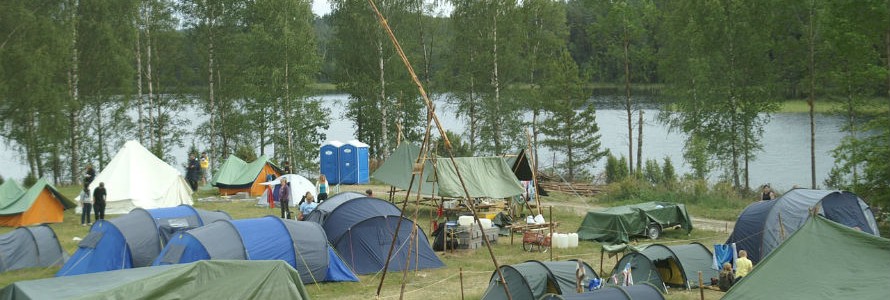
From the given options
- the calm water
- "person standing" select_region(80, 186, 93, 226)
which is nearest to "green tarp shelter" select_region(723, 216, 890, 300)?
"person standing" select_region(80, 186, 93, 226)

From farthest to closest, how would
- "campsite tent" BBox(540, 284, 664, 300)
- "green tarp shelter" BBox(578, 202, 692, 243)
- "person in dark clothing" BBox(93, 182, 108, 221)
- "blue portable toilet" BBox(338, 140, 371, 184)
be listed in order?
"blue portable toilet" BBox(338, 140, 371, 184) → "person in dark clothing" BBox(93, 182, 108, 221) → "green tarp shelter" BBox(578, 202, 692, 243) → "campsite tent" BBox(540, 284, 664, 300)

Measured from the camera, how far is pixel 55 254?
52.8 feet

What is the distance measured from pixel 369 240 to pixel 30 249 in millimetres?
6190

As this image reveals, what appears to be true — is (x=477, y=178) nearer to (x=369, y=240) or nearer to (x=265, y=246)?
(x=369, y=240)

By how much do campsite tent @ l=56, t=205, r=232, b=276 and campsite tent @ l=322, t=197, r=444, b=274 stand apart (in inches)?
112

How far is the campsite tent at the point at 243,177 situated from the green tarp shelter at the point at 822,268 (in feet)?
60.7

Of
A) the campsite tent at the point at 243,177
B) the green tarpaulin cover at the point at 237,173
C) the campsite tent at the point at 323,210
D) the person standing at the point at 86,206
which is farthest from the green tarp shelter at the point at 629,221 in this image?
the person standing at the point at 86,206

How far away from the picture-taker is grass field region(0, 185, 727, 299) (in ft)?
46.4

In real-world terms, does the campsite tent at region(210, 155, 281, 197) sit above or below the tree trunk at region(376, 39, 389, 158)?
below

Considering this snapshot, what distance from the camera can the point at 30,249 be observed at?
52.1 ft

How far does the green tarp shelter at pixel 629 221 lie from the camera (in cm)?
1909

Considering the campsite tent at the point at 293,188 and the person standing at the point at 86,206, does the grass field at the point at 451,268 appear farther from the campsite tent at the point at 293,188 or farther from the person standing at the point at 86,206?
the campsite tent at the point at 293,188

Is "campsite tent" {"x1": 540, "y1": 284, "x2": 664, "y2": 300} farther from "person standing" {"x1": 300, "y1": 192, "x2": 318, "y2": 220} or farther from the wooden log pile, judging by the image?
the wooden log pile

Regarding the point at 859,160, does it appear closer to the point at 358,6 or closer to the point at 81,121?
the point at 358,6
